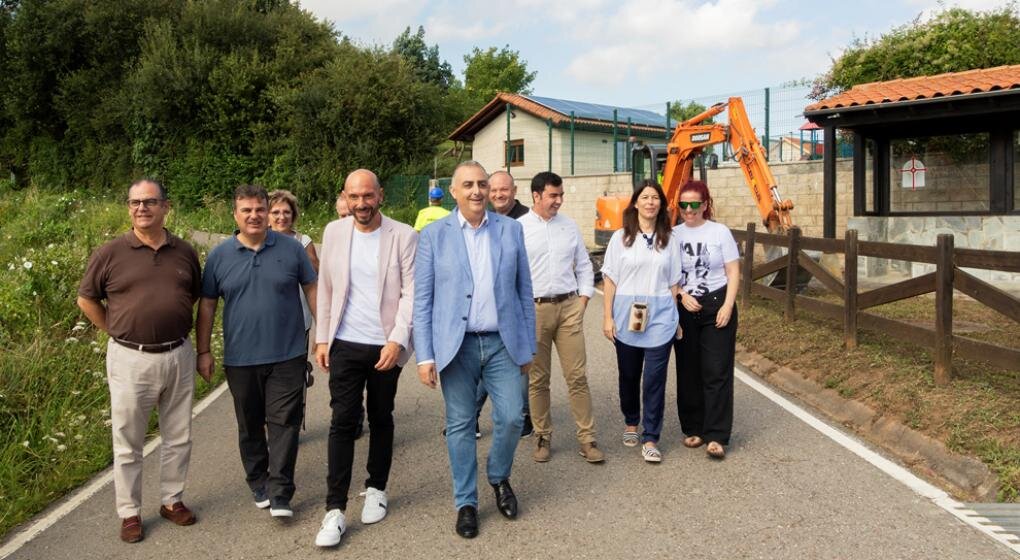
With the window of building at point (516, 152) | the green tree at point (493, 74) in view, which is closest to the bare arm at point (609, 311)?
the window of building at point (516, 152)

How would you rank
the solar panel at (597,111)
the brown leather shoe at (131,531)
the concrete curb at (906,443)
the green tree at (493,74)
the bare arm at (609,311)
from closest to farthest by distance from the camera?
the brown leather shoe at (131,531), the concrete curb at (906,443), the bare arm at (609,311), the solar panel at (597,111), the green tree at (493,74)

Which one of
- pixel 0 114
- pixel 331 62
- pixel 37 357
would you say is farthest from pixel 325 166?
pixel 37 357

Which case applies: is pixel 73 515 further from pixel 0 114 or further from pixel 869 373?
pixel 0 114

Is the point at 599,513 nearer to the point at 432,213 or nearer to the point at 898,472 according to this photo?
the point at 898,472

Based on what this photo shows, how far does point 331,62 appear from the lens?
1244 inches

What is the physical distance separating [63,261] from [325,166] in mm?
20449

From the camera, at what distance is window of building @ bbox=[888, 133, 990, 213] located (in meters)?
14.5

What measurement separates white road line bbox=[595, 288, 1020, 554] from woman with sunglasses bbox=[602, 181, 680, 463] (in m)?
1.39

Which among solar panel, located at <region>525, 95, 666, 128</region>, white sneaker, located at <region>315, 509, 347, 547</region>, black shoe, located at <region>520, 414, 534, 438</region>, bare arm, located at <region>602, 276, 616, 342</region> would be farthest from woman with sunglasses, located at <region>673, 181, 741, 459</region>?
solar panel, located at <region>525, 95, 666, 128</region>

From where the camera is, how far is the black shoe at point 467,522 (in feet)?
14.3

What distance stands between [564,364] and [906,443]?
243 centimetres

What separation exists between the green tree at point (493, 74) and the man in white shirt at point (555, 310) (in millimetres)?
63565

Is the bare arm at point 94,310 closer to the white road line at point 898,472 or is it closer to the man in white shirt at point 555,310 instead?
the man in white shirt at point 555,310

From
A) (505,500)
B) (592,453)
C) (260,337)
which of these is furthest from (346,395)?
(592,453)
